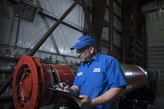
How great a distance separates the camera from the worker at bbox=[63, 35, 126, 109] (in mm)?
1190

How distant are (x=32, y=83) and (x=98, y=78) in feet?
2.33

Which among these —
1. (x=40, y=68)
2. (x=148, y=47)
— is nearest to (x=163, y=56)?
(x=148, y=47)

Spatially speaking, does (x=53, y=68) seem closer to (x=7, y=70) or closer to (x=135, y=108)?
(x=7, y=70)

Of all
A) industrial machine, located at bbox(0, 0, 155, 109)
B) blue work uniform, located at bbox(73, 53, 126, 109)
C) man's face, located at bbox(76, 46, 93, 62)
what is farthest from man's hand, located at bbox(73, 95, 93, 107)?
industrial machine, located at bbox(0, 0, 155, 109)

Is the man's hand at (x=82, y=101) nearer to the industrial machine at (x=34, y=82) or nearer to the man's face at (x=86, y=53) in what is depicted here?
the man's face at (x=86, y=53)

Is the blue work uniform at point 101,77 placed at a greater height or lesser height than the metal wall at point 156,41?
lesser

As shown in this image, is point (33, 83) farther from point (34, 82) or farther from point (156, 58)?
point (156, 58)

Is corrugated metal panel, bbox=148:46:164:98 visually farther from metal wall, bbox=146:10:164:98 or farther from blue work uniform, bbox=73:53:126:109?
blue work uniform, bbox=73:53:126:109

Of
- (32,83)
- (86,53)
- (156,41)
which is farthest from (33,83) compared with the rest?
(156,41)

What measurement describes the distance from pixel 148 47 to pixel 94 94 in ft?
30.1

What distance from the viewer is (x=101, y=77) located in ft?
4.26

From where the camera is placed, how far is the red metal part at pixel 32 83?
5.22 ft

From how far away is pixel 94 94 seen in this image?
4.31ft

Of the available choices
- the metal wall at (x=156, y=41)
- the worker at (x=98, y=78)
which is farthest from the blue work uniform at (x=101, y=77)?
the metal wall at (x=156, y=41)
